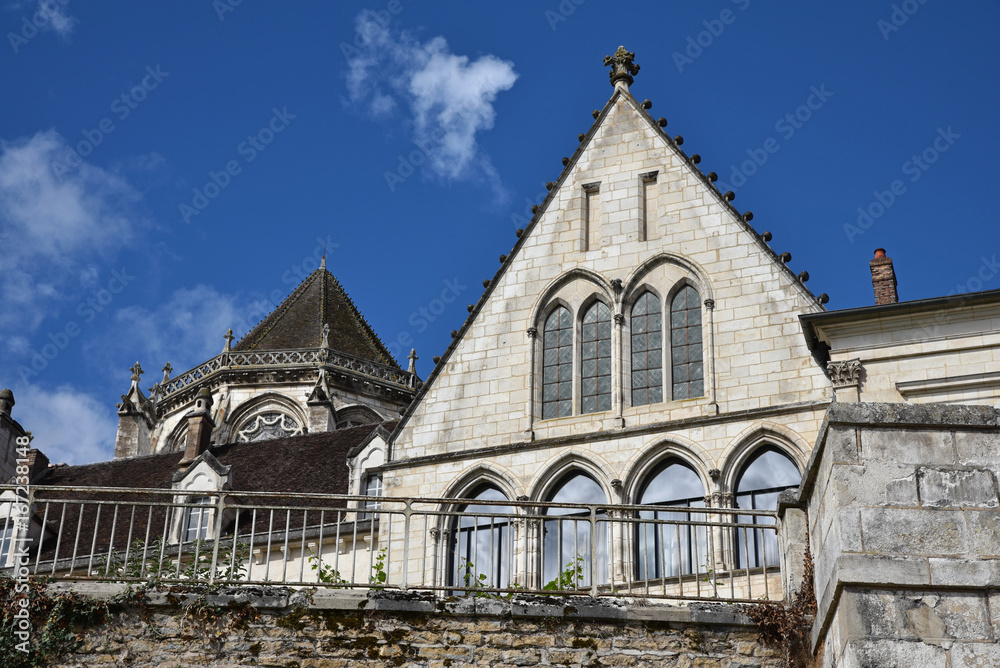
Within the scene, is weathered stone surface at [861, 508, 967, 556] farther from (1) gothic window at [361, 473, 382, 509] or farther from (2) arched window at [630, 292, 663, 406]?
(1) gothic window at [361, 473, 382, 509]

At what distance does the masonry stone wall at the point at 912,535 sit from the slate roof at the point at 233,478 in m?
13.2

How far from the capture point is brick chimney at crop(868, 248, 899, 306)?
19.4 metres

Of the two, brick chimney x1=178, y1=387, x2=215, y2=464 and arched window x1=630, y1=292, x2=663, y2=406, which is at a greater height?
brick chimney x1=178, y1=387, x2=215, y2=464

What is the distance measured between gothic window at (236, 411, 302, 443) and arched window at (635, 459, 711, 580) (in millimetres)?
20069

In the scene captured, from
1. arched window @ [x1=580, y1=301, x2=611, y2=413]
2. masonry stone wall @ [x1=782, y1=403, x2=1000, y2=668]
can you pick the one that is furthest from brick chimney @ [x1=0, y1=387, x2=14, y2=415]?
masonry stone wall @ [x1=782, y1=403, x2=1000, y2=668]

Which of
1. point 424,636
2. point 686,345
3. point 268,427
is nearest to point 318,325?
point 268,427

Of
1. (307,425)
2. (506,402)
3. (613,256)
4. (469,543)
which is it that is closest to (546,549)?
(469,543)

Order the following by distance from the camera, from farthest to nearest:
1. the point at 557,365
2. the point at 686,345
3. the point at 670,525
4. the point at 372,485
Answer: the point at 372,485 < the point at 557,365 < the point at 686,345 < the point at 670,525

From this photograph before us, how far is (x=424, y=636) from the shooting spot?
11078mm

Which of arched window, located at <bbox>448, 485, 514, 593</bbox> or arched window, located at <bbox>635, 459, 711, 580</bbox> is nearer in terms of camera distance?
arched window, located at <bbox>635, 459, 711, 580</bbox>

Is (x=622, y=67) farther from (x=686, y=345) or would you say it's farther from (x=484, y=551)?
(x=484, y=551)

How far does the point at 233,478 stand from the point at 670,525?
1087 centimetres

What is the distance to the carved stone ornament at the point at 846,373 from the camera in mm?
17422

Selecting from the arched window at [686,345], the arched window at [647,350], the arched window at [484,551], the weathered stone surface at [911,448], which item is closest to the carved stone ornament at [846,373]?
the arched window at [686,345]
